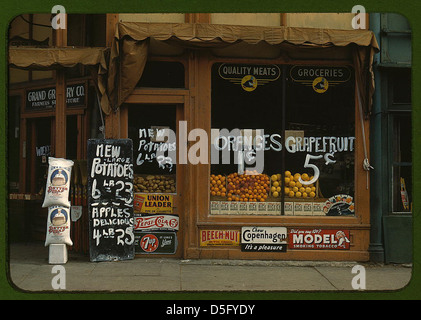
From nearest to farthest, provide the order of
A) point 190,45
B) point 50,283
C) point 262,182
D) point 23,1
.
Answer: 1. point 23,1
2. point 50,283
3. point 190,45
4. point 262,182

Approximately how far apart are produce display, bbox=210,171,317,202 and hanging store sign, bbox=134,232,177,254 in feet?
3.52

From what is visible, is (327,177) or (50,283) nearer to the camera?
(50,283)

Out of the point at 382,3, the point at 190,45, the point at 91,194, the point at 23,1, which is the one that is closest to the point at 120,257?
the point at 91,194

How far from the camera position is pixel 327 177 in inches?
304

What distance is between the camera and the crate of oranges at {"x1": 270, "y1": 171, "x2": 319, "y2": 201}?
7.67 meters

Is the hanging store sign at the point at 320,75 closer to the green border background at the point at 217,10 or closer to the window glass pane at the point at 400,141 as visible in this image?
the window glass pane at the point at 400,141

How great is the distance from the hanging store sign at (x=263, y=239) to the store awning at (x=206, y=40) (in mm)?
2464

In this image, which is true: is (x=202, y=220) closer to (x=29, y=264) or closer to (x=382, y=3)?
(x=29, y=264)

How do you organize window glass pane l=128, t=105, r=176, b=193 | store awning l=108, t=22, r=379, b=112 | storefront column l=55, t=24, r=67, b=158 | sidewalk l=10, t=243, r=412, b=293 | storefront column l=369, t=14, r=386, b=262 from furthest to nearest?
storefront column l=55, t=24, r=67, b=158 < window glass pane l=128, t=105, r=176, b=193 < storefront column l=369, t=14, r=386, b=262 < store awning l=108, t=22, r=379, b=112 < sidewalk l=10, t=243, r=412, b=293

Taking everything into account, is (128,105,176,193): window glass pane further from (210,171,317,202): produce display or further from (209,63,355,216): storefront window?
(210,171,317,202): produce display

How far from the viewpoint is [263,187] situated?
7684 mm

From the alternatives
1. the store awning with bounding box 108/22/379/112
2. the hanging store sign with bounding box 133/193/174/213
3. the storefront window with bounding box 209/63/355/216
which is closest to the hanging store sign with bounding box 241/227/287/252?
the storefront window with bounding box 209/63/355/216

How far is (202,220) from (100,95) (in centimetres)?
245

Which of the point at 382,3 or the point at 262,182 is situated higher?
the point at 382,3
